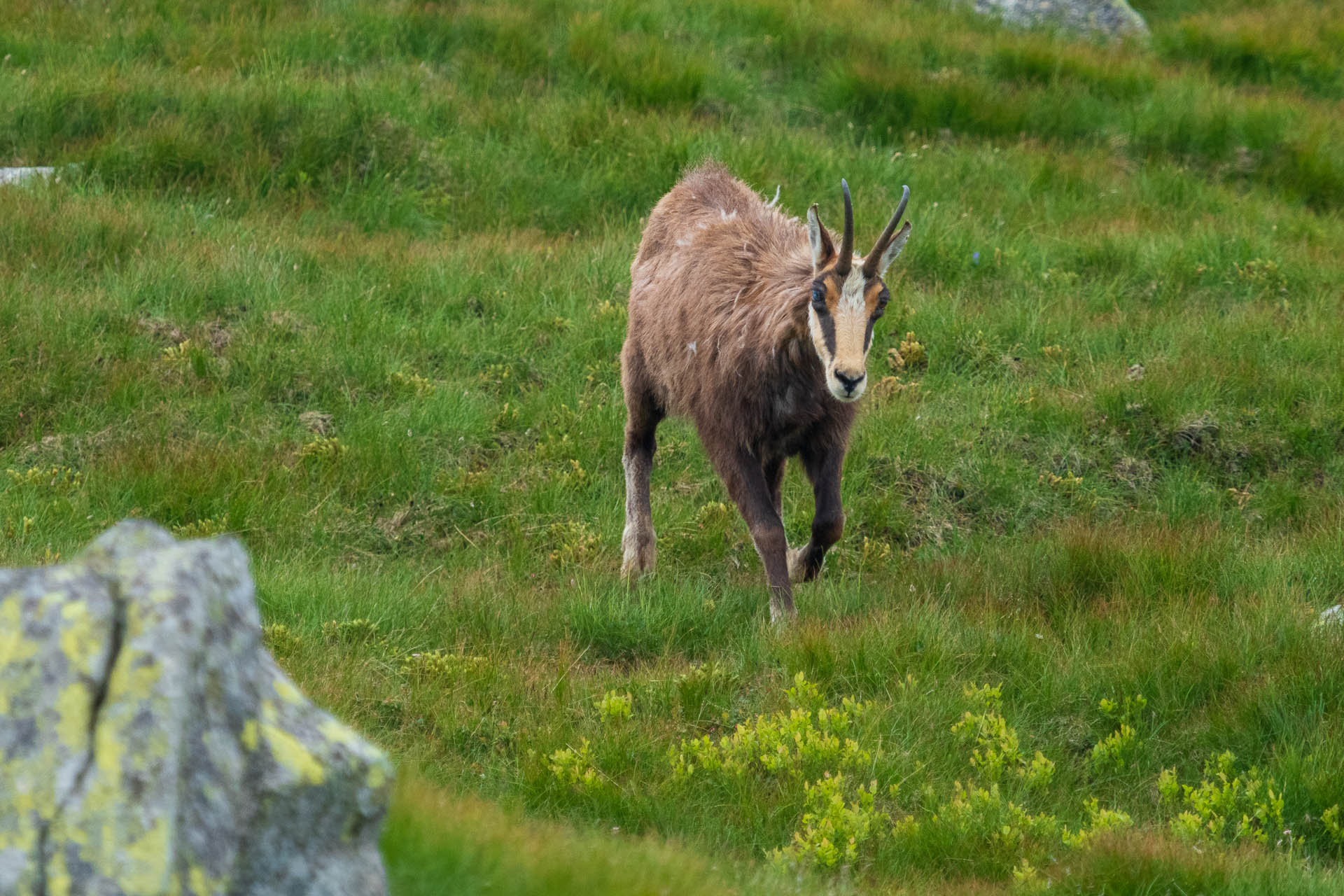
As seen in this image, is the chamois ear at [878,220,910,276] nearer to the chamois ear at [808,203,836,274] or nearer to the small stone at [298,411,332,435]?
the chamois ear at [808,203,836,274]

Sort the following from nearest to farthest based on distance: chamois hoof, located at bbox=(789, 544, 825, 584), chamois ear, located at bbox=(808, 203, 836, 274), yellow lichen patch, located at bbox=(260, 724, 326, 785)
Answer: yellow lichen patch, located at bbox=(260, 724, 326, 785), chamois ear, located at bbox=(808, 203, 836, 274), chamois hoof, located at bbox=(789, 544, 825, 584)

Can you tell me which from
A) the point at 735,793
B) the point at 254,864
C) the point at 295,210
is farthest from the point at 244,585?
the point at 295,210

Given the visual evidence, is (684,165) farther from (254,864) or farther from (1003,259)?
(254,864)

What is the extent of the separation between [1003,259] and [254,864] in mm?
9813

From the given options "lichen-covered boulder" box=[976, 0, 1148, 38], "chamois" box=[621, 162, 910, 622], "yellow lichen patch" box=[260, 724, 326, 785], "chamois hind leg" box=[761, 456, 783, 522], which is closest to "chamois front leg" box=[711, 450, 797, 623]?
"chamois" box=[621, 162, 910, 622]

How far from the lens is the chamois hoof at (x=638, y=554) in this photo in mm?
8219

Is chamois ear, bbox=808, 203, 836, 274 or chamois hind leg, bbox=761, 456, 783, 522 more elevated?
chamois ear, bbox=808, 203, 836, 274

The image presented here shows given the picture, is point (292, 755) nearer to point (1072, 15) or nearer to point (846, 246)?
point (846, 246)

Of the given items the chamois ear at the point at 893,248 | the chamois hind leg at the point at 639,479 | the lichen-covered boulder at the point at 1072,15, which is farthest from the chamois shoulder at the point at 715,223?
the lichen-covered boulder at the point at 1072,15

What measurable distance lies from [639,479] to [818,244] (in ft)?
7.99

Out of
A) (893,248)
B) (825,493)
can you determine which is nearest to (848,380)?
(893,248)

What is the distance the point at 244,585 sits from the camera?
10.2 feet

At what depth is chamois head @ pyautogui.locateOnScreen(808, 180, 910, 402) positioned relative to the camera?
20.9ft

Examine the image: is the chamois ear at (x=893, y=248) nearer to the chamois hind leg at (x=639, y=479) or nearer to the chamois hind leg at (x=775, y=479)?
the chamois hind leg at (x=775, y=479)
